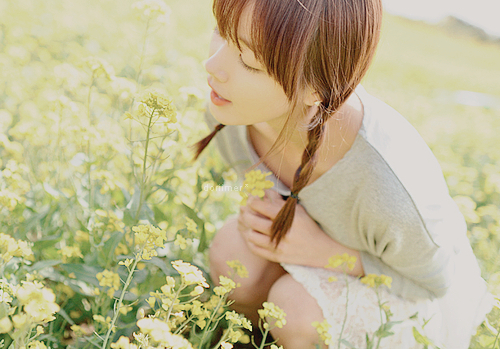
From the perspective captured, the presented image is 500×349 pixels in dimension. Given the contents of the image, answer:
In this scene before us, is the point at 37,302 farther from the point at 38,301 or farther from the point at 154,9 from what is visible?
the point at 154,9

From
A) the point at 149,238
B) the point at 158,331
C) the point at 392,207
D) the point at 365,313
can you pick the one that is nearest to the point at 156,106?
the point at 149,238

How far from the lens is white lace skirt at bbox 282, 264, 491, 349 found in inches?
47.0

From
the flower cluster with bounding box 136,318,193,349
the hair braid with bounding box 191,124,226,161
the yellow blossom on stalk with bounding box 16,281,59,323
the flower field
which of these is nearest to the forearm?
the flower field

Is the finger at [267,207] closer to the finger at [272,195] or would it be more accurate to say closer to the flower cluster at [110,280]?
the finger at [272,195]

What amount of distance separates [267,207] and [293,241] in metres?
0.12

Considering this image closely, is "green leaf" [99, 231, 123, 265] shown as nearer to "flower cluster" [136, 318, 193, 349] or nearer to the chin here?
the chin

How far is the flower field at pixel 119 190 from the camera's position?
95 centimetres

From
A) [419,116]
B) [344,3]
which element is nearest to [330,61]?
[344,3]

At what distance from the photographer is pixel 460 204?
1841mm

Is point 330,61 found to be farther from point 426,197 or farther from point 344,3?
point 426,197

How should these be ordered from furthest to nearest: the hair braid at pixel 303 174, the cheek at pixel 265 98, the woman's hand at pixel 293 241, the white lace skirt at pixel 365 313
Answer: the woman's hand at pixel 293 241, the white lace skirt at pixel 365 313, the hair braid at pixel 303 174, the cheek at pixel 265 98

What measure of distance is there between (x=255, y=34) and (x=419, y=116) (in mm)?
2863

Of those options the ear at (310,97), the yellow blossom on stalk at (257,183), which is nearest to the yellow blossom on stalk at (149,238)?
the yellow blossom on stalk at (257,183)

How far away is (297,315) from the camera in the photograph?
3.92 ft
